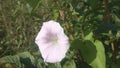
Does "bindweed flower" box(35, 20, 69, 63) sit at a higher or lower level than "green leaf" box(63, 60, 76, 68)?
higher

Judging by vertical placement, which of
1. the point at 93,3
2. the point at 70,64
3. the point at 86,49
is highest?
the point at 93,3

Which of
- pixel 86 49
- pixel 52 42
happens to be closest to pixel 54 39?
pixel 52 42

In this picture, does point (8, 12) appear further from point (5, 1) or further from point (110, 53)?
point (110, 53)

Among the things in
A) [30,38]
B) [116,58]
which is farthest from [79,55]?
[30,38]

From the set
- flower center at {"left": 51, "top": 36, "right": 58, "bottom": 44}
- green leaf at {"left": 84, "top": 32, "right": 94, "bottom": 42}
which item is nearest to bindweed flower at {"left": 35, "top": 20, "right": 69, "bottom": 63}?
flower center at {"left": 51, "top": 36, "right": 58, "bottom": 44}

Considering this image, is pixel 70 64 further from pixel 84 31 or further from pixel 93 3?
pixel 93 3

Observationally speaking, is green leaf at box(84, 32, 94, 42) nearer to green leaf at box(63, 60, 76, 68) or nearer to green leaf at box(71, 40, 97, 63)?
green leaf at box(71, 40, 97, 63)
